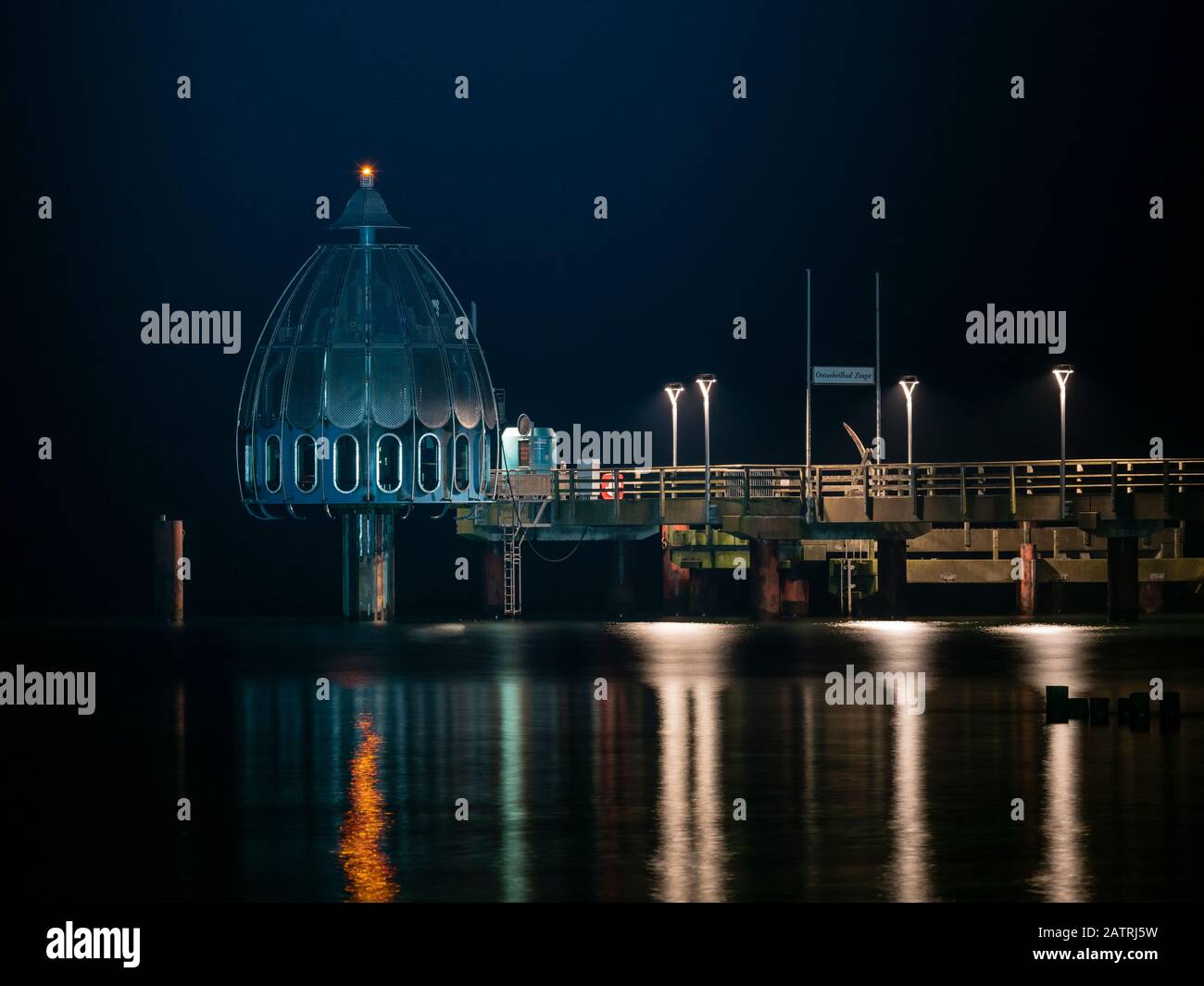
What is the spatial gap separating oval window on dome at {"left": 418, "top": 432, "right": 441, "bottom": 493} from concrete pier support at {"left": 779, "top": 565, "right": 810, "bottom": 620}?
9898 mm

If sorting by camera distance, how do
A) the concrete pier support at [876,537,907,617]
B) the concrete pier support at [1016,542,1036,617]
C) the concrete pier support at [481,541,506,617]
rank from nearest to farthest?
the concrete pier support at [876,537,907,617], the concrete pier support at [1016,542,1036,617], the concrete pier support at [481,541,506,617]

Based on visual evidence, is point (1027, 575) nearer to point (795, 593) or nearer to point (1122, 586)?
point (1122, 586)

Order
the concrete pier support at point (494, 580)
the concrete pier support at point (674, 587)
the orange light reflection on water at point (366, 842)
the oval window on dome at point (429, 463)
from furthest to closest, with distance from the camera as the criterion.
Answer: the concrete pier support at point (494, 580), the concrete pier support at point (674, 587), the oval window on dome at point (429, 463), the orange light reflection on water at point (366, 842)

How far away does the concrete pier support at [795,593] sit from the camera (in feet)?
223

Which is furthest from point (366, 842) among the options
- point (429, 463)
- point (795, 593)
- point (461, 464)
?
point (795, 593)

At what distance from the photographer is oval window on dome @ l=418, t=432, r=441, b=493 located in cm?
6412

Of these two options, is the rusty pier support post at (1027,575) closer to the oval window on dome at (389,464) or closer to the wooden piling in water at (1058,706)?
the oval window on dome at (389,464)

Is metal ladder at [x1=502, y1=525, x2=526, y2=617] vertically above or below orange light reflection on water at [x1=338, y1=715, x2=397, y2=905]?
above

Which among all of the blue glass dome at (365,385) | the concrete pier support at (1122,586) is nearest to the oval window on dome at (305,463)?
the blue glass dome at (365,385)

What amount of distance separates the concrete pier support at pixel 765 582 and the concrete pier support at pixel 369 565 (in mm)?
9454

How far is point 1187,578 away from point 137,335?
48878 millimetres

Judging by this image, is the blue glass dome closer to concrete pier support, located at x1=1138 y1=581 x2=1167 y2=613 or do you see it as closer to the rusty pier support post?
the rusty pier support post

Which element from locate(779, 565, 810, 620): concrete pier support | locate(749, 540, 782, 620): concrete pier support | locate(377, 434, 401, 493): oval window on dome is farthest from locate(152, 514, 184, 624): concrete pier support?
locate(779, 565, 810, 620): concrete pier support
